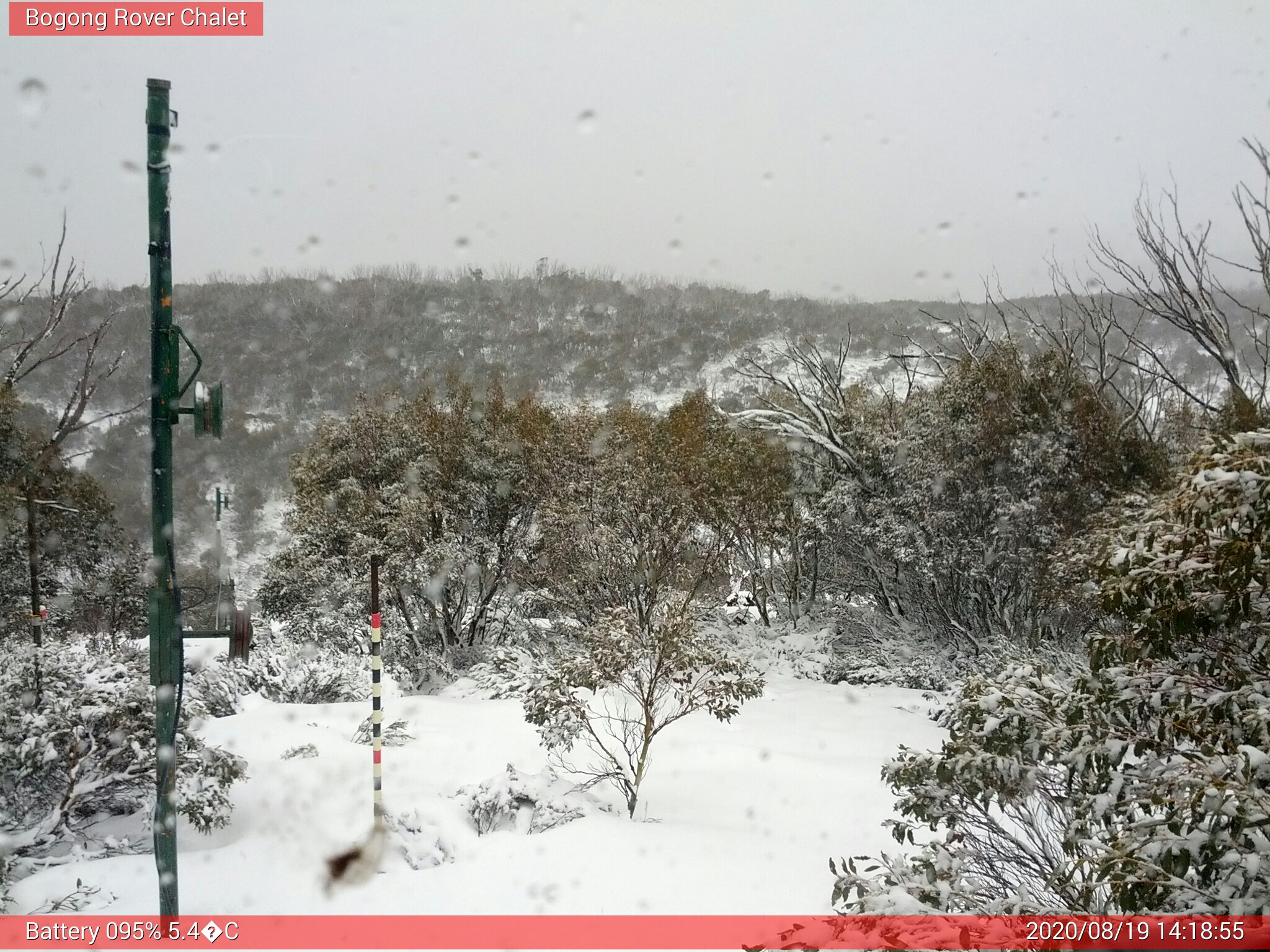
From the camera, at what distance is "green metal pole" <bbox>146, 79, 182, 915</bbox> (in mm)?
3402

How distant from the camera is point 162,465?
349 centimetres

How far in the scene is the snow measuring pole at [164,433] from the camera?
3.41 metres

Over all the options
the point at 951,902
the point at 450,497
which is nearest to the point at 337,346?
the point at 450,497

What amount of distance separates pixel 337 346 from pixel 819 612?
35189 mm

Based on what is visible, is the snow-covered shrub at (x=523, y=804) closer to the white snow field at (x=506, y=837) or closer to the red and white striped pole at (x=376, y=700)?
the white snow field at (x=506, y=837)

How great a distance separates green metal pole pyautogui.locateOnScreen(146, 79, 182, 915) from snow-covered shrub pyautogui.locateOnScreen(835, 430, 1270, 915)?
9.30ft

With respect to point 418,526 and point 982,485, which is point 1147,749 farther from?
point 418,526

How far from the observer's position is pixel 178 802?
4918 mm

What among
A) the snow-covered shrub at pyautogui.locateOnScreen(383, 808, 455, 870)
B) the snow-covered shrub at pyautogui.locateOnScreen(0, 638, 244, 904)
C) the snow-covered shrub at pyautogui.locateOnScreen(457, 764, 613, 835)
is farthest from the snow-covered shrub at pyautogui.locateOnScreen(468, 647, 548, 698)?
the snow-covered shrub at pyautogui.locateOnScreen(0, 638, 244, 904)

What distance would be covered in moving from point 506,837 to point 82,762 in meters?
2.60

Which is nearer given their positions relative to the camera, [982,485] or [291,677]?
[982,485]

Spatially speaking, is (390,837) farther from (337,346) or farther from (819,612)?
(337,346)

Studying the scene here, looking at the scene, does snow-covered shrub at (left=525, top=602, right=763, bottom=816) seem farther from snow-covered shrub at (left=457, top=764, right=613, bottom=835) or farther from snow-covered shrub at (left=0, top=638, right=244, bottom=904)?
snow-covered shrub at (left=0, top=638, right=244, bottom=904)

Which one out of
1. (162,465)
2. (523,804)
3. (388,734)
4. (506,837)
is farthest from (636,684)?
(162,465)
